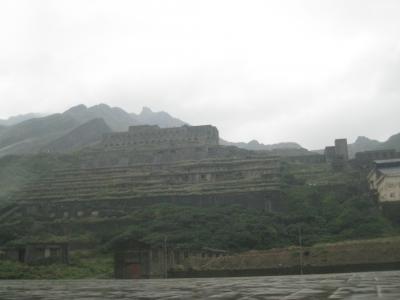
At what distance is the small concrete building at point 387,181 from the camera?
2438 inches

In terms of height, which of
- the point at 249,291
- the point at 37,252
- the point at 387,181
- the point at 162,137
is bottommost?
the point at 249,291

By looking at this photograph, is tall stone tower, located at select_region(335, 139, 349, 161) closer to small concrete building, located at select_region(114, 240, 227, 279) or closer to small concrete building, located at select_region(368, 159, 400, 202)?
small concrete building, located at select_region(368, 159, 400, 202)

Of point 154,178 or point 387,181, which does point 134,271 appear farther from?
point 154,178

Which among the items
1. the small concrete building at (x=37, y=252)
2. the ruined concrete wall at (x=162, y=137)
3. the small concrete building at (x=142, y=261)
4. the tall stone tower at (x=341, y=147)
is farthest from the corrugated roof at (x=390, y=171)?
the ruined concrete wall at (x=162, y=137)

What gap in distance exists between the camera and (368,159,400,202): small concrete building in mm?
61938

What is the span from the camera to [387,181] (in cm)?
6253

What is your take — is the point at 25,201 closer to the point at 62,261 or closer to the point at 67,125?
the point at 62,261

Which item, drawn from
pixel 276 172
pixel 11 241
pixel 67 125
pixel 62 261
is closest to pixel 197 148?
pixel 276 172

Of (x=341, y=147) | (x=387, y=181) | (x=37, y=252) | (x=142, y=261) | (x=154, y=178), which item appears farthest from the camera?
(x=341, y=147)

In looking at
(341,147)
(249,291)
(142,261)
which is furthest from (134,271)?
(341,147)

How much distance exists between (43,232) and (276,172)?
107 ft

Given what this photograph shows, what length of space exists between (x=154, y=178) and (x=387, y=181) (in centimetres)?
3473

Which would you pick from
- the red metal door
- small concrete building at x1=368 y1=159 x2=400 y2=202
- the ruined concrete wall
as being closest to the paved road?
the red metal door

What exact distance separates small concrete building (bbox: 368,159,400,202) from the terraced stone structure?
11.9m
